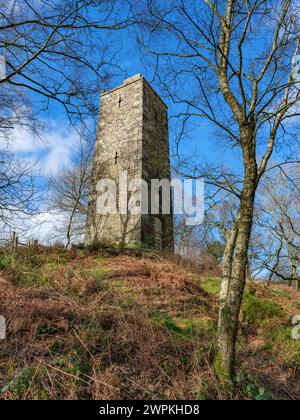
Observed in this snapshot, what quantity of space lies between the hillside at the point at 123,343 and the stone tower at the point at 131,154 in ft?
21.1

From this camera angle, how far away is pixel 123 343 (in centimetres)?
317

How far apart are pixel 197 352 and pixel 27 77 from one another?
17.4 ft

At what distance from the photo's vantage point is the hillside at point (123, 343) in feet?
8.20

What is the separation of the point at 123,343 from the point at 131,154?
1075cm

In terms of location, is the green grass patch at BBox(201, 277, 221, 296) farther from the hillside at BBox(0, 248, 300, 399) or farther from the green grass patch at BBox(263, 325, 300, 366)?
the green grass patch at BBox(263, 325, 300, 366)

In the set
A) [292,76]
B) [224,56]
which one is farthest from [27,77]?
[292,76]

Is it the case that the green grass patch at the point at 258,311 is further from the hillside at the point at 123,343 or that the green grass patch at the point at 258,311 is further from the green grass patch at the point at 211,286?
the green grass patch at the point at 211,286

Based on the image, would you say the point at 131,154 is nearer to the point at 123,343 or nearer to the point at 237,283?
the point at 123,343

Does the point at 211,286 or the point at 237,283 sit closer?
the point at 237,283

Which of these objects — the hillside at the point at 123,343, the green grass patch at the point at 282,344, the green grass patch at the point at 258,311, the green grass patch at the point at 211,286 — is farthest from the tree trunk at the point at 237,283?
the green grass patch at the point at 211,286

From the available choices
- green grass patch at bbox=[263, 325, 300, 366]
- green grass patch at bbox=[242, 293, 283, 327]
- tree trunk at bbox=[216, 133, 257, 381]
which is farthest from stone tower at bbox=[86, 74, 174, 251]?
tree trunk at bbox=[216, 133, 257, 381]

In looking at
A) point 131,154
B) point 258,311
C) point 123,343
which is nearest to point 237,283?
point 123,343

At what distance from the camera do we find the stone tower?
40.0 ft
